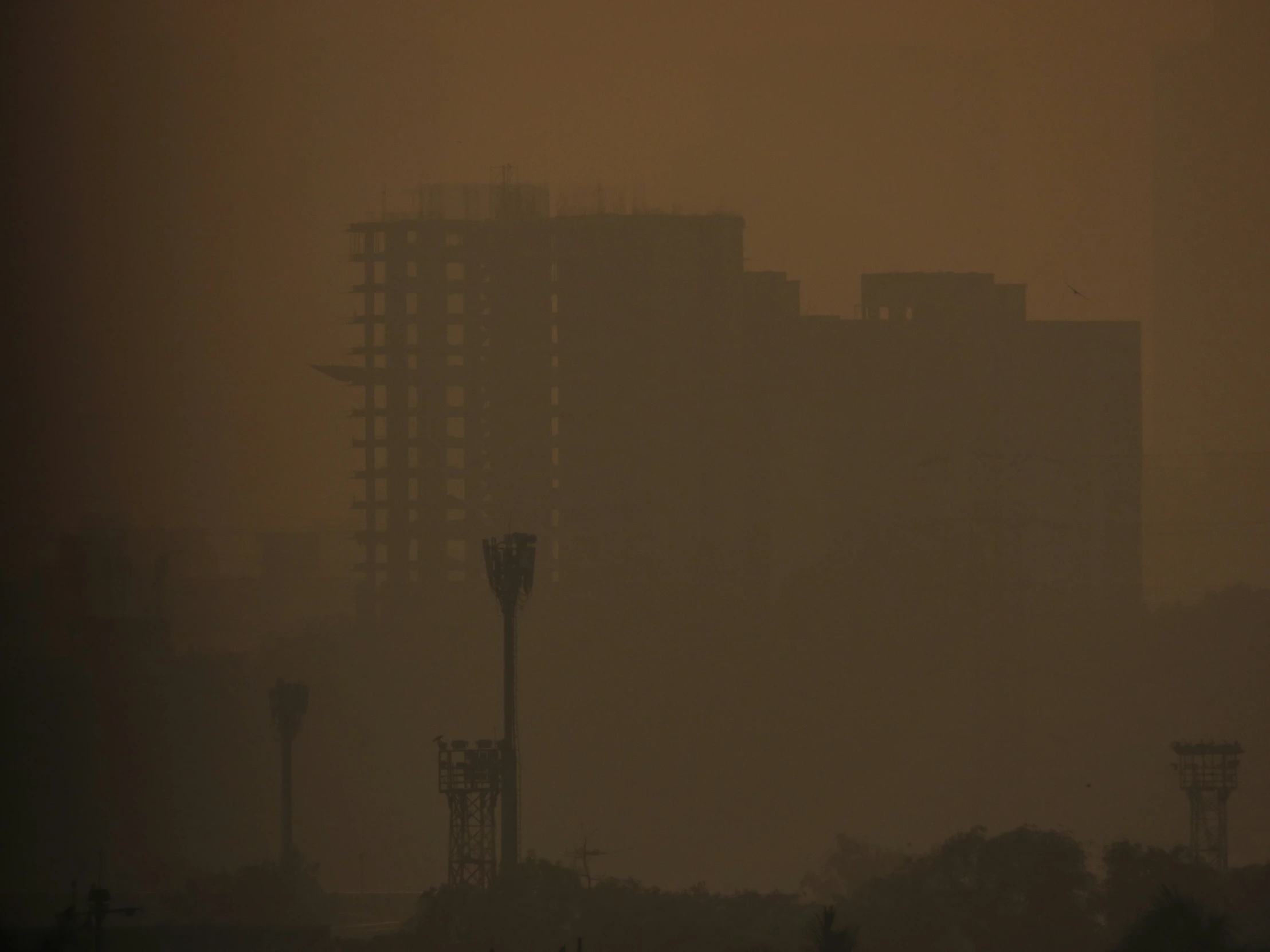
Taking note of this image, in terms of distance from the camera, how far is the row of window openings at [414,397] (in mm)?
58688

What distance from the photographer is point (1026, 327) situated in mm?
60219

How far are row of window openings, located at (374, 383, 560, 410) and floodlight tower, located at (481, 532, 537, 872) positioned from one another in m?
29.4

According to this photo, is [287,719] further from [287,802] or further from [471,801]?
[471,801]

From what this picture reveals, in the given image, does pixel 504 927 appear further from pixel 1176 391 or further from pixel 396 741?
pixel 1176 391

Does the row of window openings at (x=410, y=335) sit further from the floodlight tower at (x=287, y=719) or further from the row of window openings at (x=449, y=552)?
the floodlight tower at (x=287, y=719)

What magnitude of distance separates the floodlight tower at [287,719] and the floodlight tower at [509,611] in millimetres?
7723

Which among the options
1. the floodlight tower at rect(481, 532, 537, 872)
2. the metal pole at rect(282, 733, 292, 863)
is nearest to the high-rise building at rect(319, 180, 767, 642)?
the metal pole at rect(282, 733, 292, 863)

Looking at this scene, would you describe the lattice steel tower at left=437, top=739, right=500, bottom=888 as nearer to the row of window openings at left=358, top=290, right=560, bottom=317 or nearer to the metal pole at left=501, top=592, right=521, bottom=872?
the metal pole at left=501, top=592, right=521, bottom=872

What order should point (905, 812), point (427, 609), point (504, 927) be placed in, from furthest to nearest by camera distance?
point (427, 609) < point (905, 812) < point (504, 927)

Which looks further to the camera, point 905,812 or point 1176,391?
point 1176,391

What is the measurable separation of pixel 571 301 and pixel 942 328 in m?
10.9

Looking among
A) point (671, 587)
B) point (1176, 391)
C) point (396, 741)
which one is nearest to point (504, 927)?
point (396, 741)

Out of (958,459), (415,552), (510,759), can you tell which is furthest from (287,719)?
(958,459)

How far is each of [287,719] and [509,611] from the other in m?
9.85
